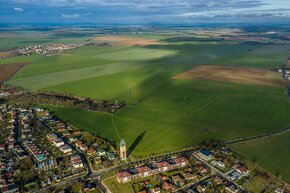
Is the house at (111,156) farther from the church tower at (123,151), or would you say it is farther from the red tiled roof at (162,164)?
the red tiled roof at (162,164)

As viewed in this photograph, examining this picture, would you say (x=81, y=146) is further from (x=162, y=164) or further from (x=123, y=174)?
(x=162, y=164)

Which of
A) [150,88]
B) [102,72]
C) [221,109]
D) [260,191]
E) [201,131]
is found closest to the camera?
[260,191]

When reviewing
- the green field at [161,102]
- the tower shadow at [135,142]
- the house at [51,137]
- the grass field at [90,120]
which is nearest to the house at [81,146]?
the grass field at [90,120]

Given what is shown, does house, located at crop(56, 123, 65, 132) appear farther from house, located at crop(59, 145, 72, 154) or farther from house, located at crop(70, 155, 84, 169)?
house, located at crop(70, 155, 84, 169)

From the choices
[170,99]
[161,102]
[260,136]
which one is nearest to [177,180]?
[260,136]

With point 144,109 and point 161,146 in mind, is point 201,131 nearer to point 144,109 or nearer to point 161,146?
point 161,146

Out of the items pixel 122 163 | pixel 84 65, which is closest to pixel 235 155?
pixel 122 163

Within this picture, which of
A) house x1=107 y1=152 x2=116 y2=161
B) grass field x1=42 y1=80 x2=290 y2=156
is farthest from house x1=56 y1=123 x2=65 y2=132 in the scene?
house x1=107 y1=152 x2=116 y2=161
